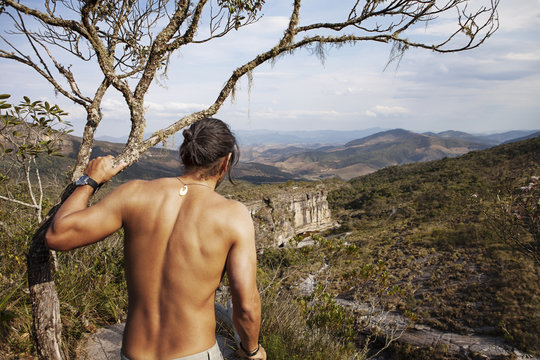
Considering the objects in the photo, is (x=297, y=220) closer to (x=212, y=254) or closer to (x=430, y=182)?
(x=430, y=182)

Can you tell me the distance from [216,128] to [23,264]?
3.87 metres

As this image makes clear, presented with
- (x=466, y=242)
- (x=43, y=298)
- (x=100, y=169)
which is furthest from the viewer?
(x=466, y=242)

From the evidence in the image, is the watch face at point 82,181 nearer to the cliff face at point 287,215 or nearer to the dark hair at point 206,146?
the dark hair at point 206,146

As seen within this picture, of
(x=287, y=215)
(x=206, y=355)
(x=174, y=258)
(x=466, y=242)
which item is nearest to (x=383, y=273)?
(x=206, y=355)

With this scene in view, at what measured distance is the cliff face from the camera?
39.9 m

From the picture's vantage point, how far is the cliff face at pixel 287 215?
→ 39.9m

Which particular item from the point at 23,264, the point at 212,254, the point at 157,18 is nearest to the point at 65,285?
the point at 23,264

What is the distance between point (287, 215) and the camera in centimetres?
4800

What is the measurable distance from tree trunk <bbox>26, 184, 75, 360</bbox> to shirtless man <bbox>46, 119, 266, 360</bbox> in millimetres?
898

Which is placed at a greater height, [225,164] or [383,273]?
[225,164]

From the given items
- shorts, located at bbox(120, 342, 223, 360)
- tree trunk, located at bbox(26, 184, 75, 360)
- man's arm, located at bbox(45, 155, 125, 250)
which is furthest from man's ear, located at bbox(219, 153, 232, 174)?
tree trunk, located at bbox(26, 184, 75, 360)

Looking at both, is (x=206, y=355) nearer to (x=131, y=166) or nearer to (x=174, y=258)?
(x=174, y=258)

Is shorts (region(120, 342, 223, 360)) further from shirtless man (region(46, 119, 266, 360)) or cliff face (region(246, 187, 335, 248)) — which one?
cliff face (region(246, 187, 335, 248))

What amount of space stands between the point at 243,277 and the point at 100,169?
1.08 metres
